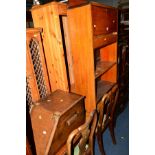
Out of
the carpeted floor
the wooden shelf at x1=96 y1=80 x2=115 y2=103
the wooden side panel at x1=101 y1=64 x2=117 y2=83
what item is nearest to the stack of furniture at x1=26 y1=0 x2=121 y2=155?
the wooden shelf at x1=96 y1=80 x2=115 y2=103

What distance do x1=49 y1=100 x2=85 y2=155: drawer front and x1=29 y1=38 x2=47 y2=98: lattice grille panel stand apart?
15.4 inches

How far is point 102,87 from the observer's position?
2473mm

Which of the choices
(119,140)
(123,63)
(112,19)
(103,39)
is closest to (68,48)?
(103,39)

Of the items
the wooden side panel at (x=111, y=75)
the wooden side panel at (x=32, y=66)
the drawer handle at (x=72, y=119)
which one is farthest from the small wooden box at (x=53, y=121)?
the wooden side panel at (x=111, y=75)

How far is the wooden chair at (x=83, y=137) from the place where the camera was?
1341 millimetres

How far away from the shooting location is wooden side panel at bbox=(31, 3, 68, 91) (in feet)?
5.27

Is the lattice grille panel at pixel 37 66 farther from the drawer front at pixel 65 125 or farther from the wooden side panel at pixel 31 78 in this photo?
the drawer front at pixel 65 125

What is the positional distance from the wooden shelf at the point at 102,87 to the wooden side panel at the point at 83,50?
31 centimetres

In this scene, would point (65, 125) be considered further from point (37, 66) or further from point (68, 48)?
point (68, 48)

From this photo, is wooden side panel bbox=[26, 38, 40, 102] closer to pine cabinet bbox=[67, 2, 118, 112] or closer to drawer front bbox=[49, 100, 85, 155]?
drawer front bbox=[49, 100, 85, 155]

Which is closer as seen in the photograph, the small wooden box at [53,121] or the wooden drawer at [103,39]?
the small wooden box at [53,121]

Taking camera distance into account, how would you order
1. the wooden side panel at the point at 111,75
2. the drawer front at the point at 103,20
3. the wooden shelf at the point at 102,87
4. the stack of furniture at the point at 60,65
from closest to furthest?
the stack of furniture at the point at 60,65
the drawer front at the point at 103,20
the wooden shelf at the point at 102,87
the wooden side panel at the point at 111,75

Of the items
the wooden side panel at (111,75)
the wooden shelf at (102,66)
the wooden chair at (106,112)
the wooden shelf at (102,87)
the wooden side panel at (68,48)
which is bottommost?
the wooden chair at (106,112)
